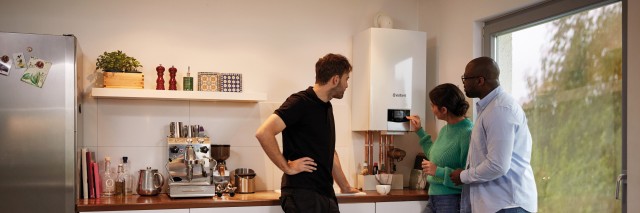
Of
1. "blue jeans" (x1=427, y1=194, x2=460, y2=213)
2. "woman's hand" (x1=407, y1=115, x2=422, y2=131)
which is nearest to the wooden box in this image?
"woman's hand" (x1=407, y1=115, x2=422, y2=131)

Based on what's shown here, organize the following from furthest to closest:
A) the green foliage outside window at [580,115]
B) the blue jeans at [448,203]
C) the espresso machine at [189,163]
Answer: the espresso machine at [189,163] → the blue jeans at [448,203] → the green foliage outside window at [580,115]

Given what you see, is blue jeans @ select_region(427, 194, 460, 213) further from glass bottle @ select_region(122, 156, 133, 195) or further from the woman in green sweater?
glass bottle @ select_region(122, 156, 133, 195)

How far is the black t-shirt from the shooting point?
3.31 m

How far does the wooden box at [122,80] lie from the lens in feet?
12.3

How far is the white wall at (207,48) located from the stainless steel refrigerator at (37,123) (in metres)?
0.48

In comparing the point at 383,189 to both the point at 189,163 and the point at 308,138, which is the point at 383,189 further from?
the point at 189,163

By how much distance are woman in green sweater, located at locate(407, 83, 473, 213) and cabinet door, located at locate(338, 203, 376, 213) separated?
0.42 metres

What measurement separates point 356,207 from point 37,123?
1756mm

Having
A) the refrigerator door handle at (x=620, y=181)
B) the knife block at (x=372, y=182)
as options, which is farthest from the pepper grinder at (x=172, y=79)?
the refrigerator door handle at (x=620, y=181)

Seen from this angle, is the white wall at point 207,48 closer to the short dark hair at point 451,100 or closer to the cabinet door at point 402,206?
the cabinet door at point 402,206

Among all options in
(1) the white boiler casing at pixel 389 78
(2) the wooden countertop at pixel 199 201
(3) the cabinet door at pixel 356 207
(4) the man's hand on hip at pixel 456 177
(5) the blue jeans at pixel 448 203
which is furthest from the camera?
(1) the white boiler casing at pixel 389 78

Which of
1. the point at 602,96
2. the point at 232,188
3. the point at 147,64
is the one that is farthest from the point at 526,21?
the point at 147,64

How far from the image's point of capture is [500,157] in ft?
9.64

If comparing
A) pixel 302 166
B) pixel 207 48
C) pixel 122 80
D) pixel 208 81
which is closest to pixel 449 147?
pixel 302 166
